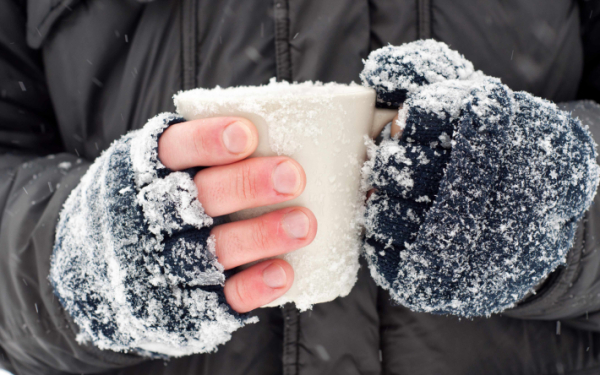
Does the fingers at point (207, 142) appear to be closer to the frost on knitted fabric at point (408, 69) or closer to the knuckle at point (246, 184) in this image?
the knuckle at point (246, 184)

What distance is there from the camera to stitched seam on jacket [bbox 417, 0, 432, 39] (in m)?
0.95

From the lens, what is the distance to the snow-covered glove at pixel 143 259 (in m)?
0.61

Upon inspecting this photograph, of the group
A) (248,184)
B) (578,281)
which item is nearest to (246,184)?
(248,184)

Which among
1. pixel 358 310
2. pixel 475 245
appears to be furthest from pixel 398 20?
pixel 358 310

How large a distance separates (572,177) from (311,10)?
72 cm

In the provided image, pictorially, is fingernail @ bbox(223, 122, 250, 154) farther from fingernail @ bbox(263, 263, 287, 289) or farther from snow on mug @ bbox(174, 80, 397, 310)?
fingernail @ bbox(263, 263, 287, 289)

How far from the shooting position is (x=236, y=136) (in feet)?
1.73

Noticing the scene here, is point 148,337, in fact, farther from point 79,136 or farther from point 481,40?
point 481,40

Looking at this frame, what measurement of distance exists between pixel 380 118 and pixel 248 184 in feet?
0.91

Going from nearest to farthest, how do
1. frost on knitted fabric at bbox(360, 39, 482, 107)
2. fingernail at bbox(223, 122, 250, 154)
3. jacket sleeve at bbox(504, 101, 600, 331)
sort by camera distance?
fingernail at bbox(223, 122, 250, 154), frost on knitted fabric at bbox(360, 39, 482, 107), jacket sleeve at bbox(504, 101, 600, 331)

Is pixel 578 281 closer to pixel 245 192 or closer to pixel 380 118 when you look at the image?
pixel 380 118

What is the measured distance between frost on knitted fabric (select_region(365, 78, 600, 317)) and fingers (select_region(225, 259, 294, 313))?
0.18 meters

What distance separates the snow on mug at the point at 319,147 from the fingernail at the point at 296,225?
0.11 feet

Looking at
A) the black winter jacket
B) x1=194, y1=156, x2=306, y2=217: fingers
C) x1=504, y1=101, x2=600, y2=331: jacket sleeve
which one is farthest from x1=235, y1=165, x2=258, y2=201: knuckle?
x1=504, y1=101, x2=600, y2=331: jacket sleeve
